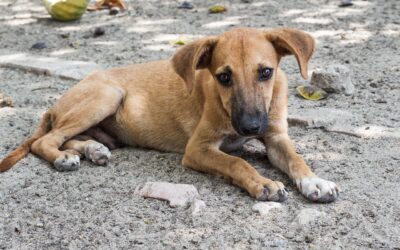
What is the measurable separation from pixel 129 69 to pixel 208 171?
1.47 metres

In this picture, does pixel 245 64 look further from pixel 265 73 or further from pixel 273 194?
pixel 273 194

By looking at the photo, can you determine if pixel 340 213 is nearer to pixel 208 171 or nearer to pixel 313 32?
pixel 208 171

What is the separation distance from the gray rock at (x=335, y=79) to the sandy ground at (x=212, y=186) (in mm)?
81

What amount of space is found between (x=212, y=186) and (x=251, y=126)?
0.57m

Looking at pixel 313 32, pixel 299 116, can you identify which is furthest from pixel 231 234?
pixel 313 32

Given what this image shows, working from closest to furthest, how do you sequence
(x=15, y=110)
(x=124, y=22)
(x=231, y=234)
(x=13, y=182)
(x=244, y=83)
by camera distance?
(x=231, y=234) → (x=244, y=83) → (x=13, y=182) → (x=15, y=110) → (x=124, y=22)

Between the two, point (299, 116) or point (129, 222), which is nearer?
point (129, 222)

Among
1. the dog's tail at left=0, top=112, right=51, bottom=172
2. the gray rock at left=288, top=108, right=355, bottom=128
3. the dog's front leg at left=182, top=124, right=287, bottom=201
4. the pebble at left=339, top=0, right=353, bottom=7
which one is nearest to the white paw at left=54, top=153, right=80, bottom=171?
the dog's tail at left=0, top=112, right=51, bottom=172

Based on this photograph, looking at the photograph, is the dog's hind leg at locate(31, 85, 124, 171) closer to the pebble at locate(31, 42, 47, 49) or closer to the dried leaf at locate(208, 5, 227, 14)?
the pebble at locate(31, 42, 47, 49)

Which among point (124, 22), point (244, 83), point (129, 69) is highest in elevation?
point (244, 83)

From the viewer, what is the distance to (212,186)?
431 centimetres

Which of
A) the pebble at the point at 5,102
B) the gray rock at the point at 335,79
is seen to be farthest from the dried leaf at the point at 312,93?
the pebble at the point at 5,102

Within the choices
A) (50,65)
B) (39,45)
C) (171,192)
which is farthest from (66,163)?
(39,45)

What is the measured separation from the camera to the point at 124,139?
5266mm
